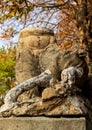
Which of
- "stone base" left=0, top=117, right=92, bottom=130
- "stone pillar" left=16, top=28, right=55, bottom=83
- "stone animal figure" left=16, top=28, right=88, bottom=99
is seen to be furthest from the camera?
"stone pillar" left=16, top=28, right=55, bottom=83

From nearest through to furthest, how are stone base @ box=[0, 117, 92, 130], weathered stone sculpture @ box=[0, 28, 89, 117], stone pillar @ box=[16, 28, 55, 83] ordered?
1. stone base @ box=[0, 117, 92, 130]
2. weathered stone sculpture @ box=[0, 28, 89, 117]
3. stone pillar @ box=[16, 28, 55, 83]

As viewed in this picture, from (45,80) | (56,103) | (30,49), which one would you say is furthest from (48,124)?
(30,49)

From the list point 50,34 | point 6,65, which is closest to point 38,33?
point 50,34

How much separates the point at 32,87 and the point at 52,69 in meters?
0.37

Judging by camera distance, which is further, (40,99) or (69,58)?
(69,58)

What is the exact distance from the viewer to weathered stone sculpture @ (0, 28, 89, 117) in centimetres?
401

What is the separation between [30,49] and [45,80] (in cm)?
66

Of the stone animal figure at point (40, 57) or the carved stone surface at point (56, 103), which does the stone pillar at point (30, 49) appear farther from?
the carved stone surface at point (56, 103)

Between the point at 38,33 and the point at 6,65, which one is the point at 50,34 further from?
the point at 6,65

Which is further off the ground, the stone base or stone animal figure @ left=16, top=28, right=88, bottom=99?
stone animal figure @ left=16, top=28, right=88, bottom=99

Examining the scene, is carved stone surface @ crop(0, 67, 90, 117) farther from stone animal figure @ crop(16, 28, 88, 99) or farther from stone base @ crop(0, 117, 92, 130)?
stone animal figure @ crop(16, 28, 88, 99)

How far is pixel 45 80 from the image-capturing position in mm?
4438

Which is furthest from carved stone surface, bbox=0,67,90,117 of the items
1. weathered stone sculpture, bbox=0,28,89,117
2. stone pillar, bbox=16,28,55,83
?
stone pillar, bbox=16,28,55,83

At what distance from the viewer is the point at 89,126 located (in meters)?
4.14
